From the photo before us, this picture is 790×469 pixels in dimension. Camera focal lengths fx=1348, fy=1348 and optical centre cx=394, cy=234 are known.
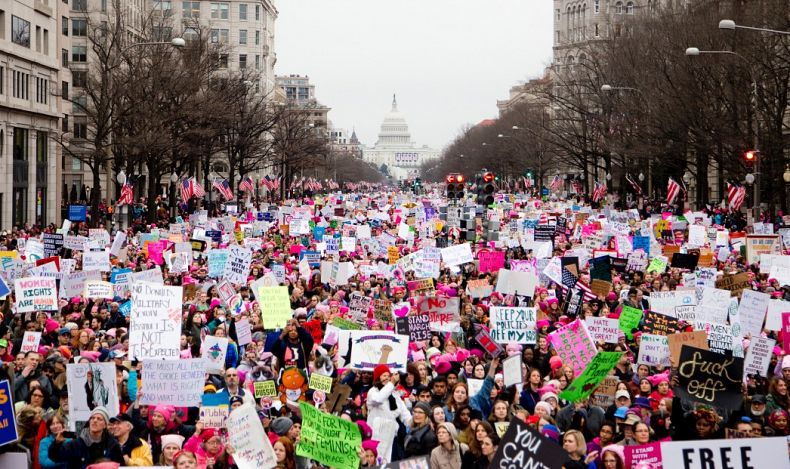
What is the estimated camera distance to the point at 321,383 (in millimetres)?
13219

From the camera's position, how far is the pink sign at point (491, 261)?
86.8 ft

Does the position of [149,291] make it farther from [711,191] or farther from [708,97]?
[711,191]

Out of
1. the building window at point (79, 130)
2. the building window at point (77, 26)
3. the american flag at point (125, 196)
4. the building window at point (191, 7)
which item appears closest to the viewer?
the american flag at point (125, 196)

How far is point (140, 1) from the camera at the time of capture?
97.4 meters

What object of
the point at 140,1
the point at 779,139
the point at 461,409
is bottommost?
the point at 461,409

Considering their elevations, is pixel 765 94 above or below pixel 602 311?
above

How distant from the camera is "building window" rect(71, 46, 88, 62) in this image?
90375mm

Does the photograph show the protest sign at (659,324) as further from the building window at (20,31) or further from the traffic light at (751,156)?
the building window at (20,31)

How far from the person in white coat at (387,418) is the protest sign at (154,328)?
3.24 m

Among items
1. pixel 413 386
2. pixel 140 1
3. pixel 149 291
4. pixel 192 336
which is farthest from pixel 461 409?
pixel 140 1

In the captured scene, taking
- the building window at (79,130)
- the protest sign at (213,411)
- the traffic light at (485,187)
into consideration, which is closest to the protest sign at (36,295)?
the protest sign at (213,411)

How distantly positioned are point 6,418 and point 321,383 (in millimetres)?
3653

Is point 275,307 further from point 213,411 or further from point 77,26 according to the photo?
point 77,26

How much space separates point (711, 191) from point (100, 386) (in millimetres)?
68415
